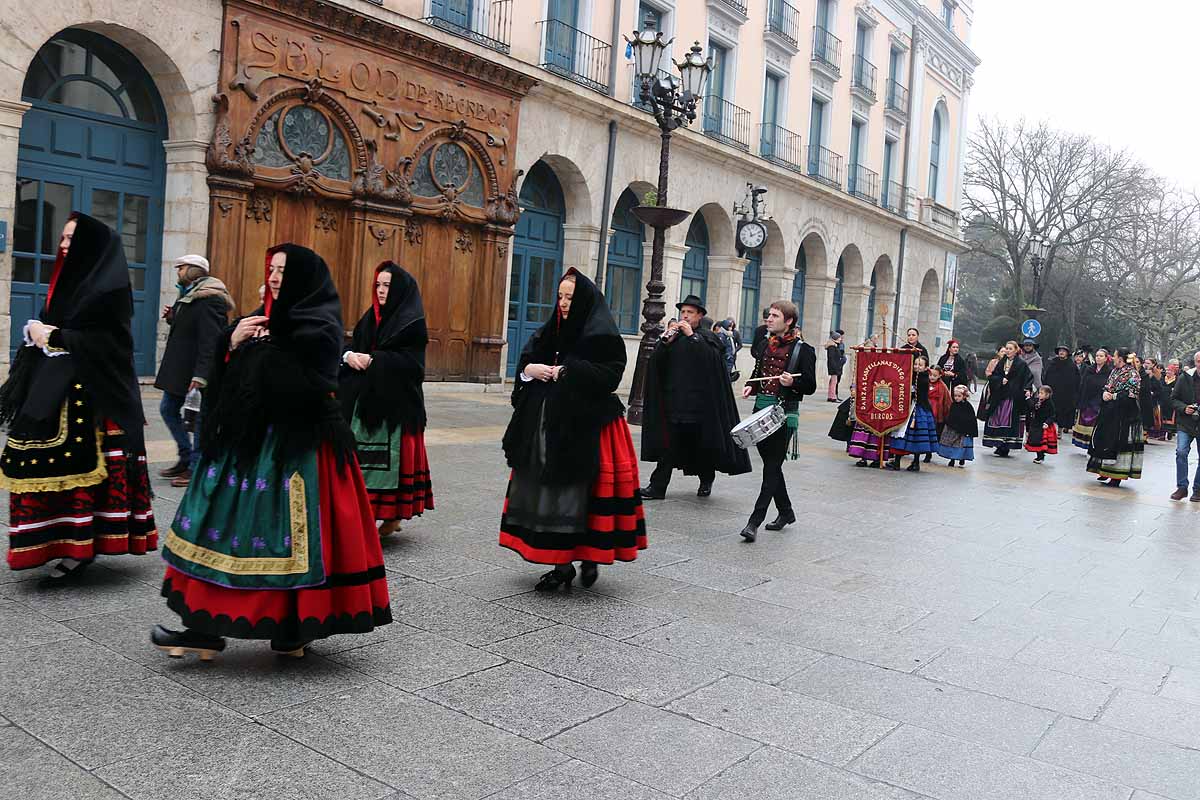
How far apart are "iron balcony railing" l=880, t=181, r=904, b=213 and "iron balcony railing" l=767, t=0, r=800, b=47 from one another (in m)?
8.10

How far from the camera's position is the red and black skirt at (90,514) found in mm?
5043

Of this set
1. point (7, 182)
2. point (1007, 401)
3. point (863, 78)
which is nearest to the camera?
point (7, 182)

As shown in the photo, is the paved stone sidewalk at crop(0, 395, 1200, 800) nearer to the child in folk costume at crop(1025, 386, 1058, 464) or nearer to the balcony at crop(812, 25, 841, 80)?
the child in folk costume at crop(1025, 386, 1058, 464)

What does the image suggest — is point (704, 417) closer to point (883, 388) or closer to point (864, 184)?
point (883, 388)

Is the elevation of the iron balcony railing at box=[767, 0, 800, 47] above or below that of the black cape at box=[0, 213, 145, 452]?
above

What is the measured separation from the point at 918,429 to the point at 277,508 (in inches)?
413

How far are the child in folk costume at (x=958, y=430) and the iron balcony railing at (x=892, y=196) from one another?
20.7m

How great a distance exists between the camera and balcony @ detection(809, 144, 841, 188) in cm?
2883

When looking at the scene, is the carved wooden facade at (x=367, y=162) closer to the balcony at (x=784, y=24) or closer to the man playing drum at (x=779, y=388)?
the man playing drum at (x=779, y=388)

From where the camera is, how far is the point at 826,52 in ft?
94.3

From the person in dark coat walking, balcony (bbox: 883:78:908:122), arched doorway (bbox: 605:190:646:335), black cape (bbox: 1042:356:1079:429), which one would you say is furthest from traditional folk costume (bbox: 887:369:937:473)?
balcony (bbox: 883:78:908:122)

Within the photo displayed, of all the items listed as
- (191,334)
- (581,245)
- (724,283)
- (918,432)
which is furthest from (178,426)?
(724,283)

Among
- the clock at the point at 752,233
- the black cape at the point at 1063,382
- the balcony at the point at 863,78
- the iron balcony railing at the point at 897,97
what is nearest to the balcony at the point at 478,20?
the clock at the point at 752,233

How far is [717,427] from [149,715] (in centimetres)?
619
